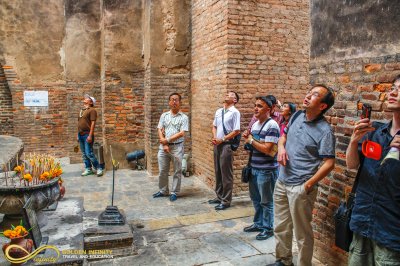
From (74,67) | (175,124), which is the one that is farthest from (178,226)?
(74,67)

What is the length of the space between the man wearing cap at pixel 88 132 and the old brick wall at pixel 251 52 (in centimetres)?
279

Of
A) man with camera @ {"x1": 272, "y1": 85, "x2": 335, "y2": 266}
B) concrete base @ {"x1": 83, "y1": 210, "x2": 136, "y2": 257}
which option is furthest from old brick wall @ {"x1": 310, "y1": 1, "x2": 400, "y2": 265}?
concrete base @ {"x1": 83, "y1": 210, "x2": 136, "y2": 257}

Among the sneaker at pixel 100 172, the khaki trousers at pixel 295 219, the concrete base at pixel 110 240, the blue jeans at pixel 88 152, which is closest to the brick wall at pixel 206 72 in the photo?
the sneaker at pixel 100 172

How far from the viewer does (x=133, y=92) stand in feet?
29.6

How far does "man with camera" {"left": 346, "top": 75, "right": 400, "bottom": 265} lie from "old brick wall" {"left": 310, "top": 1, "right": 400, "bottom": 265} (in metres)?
0.50

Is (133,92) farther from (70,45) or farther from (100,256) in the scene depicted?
(100,256)

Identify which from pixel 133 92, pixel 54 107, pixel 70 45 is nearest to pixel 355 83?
pixel 133 92

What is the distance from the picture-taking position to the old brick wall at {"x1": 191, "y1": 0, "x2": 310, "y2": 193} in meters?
6.13

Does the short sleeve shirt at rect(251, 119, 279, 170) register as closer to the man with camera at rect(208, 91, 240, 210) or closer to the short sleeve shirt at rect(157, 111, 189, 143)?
the man with camera at rect(208, 91, 240, 210)

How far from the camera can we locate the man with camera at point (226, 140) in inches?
222

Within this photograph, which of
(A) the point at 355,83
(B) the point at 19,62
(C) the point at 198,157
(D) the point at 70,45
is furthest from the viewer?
(B) the point at 19,62

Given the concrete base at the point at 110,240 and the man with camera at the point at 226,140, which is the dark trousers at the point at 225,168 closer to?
the man with camera at the point at 226,140

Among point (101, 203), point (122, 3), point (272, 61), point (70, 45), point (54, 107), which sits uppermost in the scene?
point (122, 3)

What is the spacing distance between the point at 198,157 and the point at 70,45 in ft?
16.7
